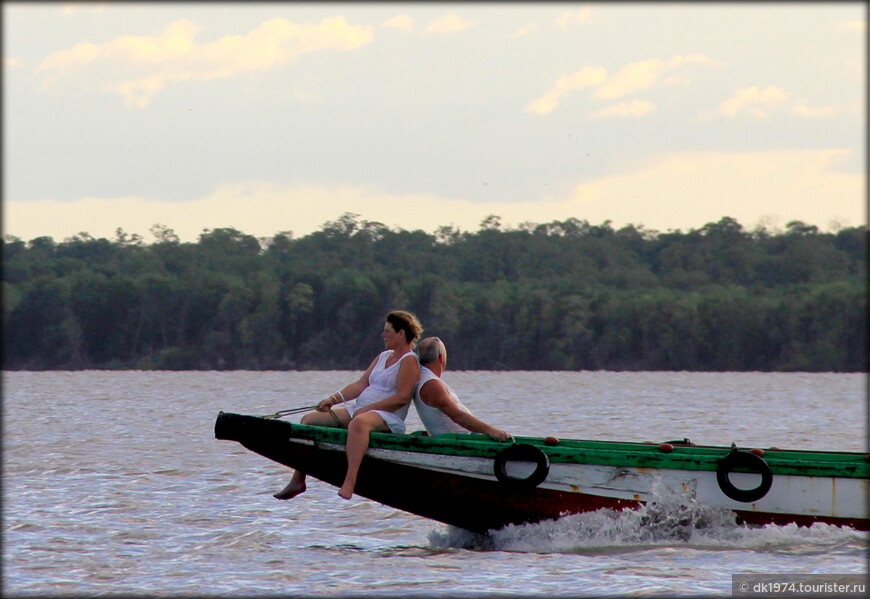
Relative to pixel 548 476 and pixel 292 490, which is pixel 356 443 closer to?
pixel 292 490

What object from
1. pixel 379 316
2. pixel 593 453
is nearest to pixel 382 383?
pixel 593 453

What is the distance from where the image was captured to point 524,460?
11016 mm

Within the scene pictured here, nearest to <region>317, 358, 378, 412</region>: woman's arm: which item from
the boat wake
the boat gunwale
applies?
the boat gunwale

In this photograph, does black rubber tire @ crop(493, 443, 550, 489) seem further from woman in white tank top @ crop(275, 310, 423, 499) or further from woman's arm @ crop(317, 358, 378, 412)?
woman's arm @ crop(317, 358, 378, 412)

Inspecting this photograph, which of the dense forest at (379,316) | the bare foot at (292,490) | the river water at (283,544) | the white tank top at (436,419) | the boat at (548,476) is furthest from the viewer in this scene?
the dense forest at (379,316)

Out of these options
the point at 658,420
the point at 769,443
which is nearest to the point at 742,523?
the point at 769,443

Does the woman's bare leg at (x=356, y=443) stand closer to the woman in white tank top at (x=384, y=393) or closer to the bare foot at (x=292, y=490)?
the woman in white tank top at (x=384, y=393)

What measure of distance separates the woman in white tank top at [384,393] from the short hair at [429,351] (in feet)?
0.33

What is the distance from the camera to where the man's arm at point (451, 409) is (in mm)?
10889

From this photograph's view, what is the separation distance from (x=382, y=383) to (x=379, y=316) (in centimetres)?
8184

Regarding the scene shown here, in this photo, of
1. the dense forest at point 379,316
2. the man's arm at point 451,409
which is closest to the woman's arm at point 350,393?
the man's arm at point 451,409

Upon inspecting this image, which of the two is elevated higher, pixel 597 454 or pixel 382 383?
pixel 382 383

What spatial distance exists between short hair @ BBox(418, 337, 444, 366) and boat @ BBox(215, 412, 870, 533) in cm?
65

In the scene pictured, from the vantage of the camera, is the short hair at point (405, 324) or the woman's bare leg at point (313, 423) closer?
the short hair at point (405, 324)
